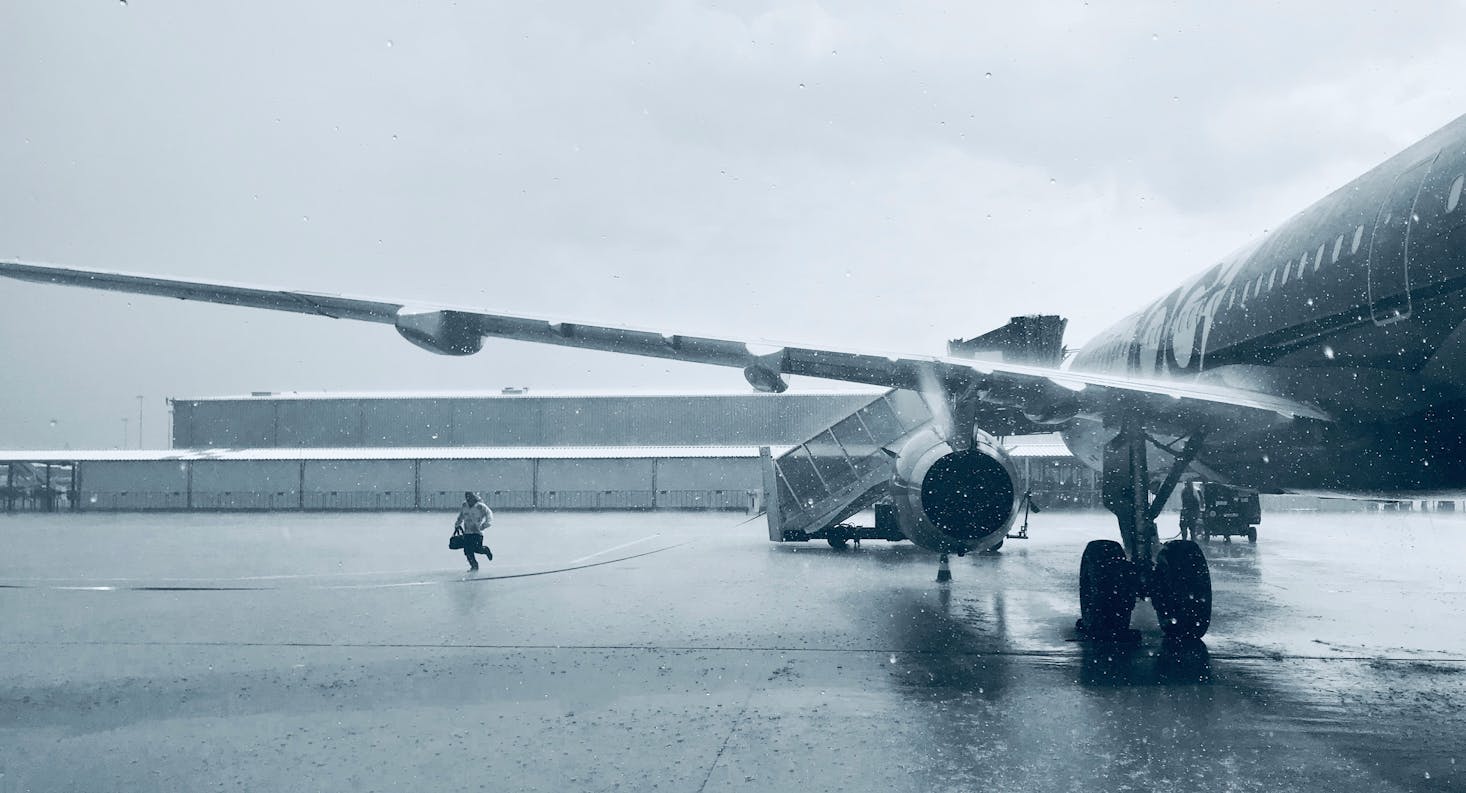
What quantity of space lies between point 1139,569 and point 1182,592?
51cm

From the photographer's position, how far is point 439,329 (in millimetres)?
9938

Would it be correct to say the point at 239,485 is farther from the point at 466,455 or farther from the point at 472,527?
the point at 472,527

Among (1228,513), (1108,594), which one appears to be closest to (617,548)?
(1108,594)

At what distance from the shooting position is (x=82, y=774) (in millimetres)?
5844

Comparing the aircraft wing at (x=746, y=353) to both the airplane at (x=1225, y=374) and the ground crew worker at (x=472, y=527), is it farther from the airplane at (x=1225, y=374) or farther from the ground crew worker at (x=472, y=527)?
the ground crew worker at (x=472, y=527)

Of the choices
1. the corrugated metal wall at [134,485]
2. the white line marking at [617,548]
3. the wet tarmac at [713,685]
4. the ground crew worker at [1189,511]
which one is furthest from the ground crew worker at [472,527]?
the corrugated metal wall at [134,485]

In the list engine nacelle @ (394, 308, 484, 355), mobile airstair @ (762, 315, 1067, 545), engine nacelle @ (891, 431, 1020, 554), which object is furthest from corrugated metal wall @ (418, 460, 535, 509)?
engine nacelle @ (891, 431, 1020, 554)

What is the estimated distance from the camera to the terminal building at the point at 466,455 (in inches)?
2035

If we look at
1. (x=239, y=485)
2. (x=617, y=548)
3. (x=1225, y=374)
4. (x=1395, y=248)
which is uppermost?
(x=1395, y=248)

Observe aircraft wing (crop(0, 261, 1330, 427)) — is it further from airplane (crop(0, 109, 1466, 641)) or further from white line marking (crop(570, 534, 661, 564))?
white line marking (crop(570, 534, 661, 564))

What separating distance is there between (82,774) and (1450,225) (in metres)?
10.0

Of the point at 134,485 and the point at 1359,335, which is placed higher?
the point at 1359,335

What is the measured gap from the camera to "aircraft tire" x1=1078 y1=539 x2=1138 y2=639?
34.8 ft

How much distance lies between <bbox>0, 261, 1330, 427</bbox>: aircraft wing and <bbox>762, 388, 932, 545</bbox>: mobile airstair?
1282 centimetres
